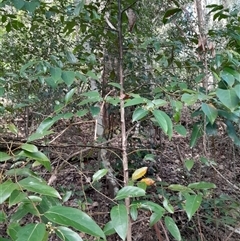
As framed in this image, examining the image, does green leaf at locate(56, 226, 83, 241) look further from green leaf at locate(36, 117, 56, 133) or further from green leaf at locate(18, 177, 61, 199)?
green leaf at locate(36, 117, 56, 133)

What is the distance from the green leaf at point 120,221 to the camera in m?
0.58

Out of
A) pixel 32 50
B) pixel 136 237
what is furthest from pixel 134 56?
pixel 32 50

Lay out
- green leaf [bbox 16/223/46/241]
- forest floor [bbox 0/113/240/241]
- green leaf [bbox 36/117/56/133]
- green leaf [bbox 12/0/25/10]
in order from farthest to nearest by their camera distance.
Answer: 1. forest floor [bbox 0/113/240/241]
2. green leaf [bbox 12/0/25/10]
3. green leaf [bbox 36/117/56/133]
4. green leaf [bbox 16/223/46/241]

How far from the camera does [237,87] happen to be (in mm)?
745

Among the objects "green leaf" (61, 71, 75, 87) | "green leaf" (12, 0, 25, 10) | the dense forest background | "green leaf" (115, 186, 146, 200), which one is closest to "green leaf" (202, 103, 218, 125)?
the dense forest background

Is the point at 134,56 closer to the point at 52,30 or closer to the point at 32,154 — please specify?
the point at 52,30

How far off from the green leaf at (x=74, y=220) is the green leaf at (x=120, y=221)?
4.6 inches

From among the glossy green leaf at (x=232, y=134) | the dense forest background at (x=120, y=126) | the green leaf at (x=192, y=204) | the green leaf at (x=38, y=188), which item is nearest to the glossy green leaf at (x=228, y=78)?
the dense forest background at (x=120, y=126)

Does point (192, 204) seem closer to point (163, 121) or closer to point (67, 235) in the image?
point (163, 121)

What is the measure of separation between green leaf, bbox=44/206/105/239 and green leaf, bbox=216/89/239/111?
17.6 inches

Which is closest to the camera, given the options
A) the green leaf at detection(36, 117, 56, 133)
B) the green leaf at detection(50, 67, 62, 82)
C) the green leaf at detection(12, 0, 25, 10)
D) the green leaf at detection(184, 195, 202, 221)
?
the green leaf at detection(184, 195, 202, 221)

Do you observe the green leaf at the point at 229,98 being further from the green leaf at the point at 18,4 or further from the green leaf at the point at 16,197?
the green leaf at the point at 18,4

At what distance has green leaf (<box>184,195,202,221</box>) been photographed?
690 millimetres

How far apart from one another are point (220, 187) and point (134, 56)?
0.96 meters
